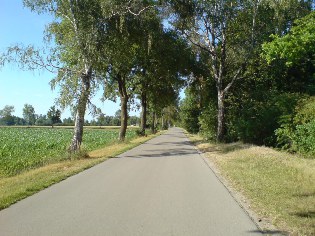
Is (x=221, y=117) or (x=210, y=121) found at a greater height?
(x=221, y=117)

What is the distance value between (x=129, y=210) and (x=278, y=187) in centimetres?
430

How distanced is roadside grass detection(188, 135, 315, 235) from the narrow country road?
544mm

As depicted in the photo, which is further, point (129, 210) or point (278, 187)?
point (278, 187)

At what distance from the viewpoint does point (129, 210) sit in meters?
8.02

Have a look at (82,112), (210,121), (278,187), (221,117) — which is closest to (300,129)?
(278,187)

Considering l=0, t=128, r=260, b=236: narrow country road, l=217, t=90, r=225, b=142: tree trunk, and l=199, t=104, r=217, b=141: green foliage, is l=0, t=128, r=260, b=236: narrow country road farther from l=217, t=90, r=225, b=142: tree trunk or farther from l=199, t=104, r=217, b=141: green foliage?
l=199, t=104, r=217, b=141: green foliage

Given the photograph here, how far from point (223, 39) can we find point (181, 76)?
896 cm

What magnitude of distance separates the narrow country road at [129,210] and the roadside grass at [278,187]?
1.79 ft

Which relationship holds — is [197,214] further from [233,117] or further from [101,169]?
[233,117]

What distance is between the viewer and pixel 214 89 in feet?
112

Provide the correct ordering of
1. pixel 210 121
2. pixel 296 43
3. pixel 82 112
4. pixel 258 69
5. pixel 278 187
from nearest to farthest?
pixel 278 187, pixel 296 43, pixel 82 112, pixel 258 69, pixel 210 121

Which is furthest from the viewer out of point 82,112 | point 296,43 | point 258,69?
point 258,69

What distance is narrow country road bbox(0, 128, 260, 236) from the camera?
6531 mm

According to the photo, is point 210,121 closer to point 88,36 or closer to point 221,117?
point 221,117
